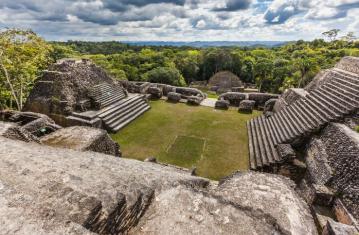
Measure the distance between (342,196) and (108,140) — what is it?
8850 mm

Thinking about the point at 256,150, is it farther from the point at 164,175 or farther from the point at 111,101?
the point at 111,101

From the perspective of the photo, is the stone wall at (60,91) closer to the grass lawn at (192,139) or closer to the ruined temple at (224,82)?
the grass lawn at (192,139)

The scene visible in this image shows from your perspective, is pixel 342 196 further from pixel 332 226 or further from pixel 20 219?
pixel 20 219

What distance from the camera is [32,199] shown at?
10.2 ft

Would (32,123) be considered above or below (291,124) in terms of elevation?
above

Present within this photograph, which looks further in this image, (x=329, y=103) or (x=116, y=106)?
(x=116, y=106)

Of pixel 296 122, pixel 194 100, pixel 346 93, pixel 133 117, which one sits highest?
pixel 346 93

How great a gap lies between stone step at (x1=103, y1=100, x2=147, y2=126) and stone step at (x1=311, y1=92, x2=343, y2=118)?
36.8ft

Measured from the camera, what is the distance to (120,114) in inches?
555

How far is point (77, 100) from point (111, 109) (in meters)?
2.15

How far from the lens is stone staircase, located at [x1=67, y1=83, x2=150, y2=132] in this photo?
1255 centimetres

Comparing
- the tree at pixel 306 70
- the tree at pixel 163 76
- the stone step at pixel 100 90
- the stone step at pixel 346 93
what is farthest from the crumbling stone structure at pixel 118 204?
the tree at pixel 163 76

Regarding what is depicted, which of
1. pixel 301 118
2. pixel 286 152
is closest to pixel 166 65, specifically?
pixel 301 118

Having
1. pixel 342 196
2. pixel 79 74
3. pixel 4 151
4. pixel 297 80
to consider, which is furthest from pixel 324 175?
pixel 297 80
